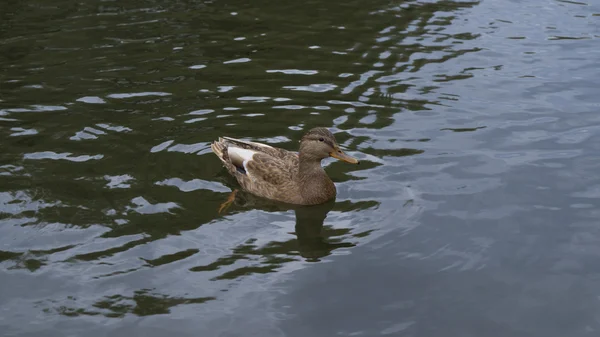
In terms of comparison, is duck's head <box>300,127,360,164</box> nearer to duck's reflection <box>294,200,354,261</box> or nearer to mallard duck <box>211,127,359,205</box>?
mallard duck <box>211,127,359,205</box>

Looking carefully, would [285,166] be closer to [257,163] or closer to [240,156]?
[257,163]

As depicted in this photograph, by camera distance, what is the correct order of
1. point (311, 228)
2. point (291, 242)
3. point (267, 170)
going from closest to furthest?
point (291, 242) → point (311, 228) → point (267, 170)

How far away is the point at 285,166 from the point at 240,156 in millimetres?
559

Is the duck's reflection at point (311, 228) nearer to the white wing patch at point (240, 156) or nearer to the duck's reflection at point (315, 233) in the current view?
the duck's reflection at point (315, 233)

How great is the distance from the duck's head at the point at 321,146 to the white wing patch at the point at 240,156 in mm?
784

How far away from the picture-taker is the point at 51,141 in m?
11.1

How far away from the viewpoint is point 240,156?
1016 cm

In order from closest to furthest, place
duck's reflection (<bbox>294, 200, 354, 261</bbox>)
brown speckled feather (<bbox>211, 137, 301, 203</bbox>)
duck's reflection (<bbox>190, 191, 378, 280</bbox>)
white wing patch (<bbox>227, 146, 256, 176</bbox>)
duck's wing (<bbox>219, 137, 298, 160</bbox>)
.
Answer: duck's reflection (<bbox>190, 191, 378, 280</bbox>) → duck's reflection (<bbox>294, 200, 354, 261</bbox>) → brown speckled feather (<bbox>211, 137, 301, 203</bbox>) → white wing patch (<bbox>227, 146, 256, 176</bbox>) → duck's wing (<bbox>219, 137, 298, 160</bbox>)

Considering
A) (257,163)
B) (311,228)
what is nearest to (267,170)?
(257,163)

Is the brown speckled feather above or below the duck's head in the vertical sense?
below

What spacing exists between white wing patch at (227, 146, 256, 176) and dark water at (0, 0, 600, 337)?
1.24ft

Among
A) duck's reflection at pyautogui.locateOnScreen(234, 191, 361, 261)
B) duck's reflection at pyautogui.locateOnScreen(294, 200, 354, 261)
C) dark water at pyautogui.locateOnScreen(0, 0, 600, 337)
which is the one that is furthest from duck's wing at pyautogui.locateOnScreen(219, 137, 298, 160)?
duck's reflection at pyautogui.locateOnScreen(294, 200, 354, 261)

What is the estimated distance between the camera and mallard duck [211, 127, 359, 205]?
970 cm

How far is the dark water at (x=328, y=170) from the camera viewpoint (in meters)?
7.48
